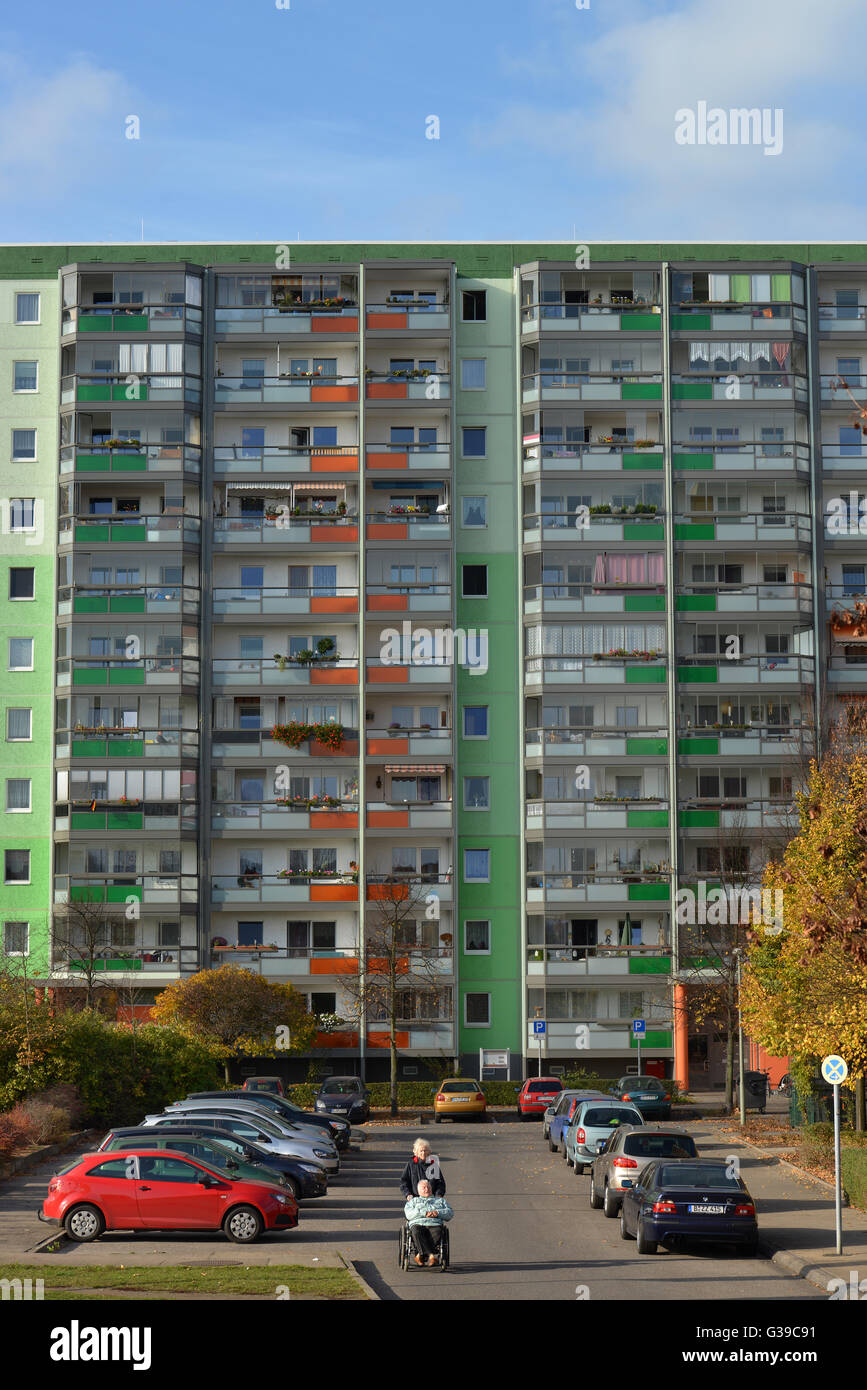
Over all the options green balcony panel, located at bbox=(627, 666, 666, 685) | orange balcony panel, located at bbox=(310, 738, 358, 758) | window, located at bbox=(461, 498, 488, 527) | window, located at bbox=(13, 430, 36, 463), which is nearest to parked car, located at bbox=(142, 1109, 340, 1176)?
orange balcony panel, located at bbox=(310, 738, 358, 758)

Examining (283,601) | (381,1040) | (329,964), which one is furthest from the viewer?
(283,601)

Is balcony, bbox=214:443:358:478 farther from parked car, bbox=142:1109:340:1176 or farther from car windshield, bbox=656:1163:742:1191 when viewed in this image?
car windshield, bbox=656:1163:742:1191

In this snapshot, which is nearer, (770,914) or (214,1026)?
(770,914)

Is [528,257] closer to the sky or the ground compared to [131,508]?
closer to the sky

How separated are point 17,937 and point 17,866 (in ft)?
9.05

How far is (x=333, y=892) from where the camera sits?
6150 cm

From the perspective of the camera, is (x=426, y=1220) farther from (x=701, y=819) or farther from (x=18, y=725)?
(x=18, y=725)

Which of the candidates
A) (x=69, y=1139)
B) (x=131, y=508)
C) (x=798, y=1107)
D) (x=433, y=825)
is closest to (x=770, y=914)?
(x=798, y=1107)

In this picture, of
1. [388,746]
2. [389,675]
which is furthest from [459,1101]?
[389,675]

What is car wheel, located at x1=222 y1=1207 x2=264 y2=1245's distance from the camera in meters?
22.4
